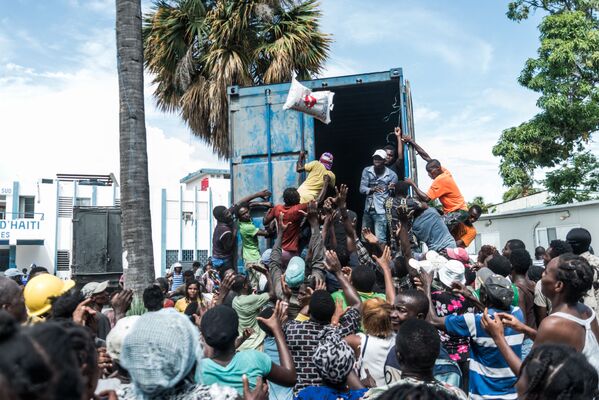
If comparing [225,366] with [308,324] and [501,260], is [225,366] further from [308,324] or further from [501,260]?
[501,260]

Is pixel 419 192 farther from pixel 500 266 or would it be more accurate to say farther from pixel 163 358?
pixel 163 358

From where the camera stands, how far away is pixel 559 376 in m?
1.74

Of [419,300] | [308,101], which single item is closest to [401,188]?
[308,101]

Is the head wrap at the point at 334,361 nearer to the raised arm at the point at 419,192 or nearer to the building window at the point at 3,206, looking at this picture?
the raised arm at the point at 419,192

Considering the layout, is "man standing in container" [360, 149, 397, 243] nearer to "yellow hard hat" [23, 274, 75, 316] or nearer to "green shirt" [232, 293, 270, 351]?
"green shirt" [232, 293, 270, 351]

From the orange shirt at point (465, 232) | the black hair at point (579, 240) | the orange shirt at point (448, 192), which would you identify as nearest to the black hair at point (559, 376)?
the black hair at point (579, 240)

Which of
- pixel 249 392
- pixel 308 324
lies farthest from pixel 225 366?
pixel 308 324

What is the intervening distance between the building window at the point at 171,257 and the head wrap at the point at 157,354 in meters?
26.1

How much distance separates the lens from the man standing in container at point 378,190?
712 centimetres

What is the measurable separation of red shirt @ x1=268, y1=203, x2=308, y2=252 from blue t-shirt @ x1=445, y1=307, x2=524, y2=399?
351 cm

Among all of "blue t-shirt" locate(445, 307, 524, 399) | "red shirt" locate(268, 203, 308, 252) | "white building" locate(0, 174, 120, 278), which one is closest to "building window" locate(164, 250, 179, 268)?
"white building" locate(0, 174, 120, 278)

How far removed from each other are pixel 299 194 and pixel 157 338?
5056mm

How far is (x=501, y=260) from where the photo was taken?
4.57 meters

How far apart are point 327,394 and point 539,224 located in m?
13.3
